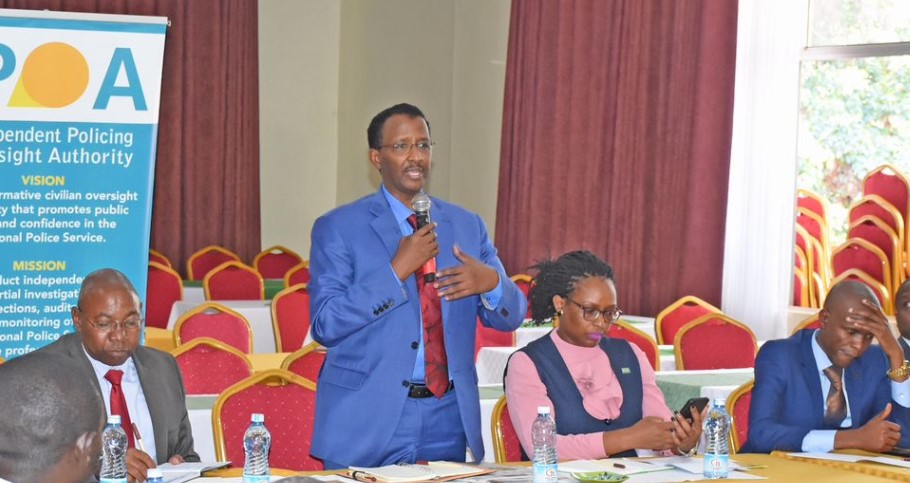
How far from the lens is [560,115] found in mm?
11156

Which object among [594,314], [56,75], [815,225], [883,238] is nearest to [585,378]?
[594,314]

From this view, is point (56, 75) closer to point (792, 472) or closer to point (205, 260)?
point (792, 472)

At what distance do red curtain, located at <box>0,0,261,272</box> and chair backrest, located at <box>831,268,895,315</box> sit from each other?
6275 mm

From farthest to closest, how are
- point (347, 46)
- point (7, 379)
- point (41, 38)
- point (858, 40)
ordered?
1. point (347, 46)
2. point (858, 40)
3. point (41, 38)
4. point (7, 379)

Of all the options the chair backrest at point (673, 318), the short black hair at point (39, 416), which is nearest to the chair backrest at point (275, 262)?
the chair backrest at point (673, 318)

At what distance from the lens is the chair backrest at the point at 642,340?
6.51 metres

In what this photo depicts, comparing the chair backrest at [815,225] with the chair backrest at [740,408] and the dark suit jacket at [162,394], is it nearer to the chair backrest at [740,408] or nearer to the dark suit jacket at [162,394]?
the chair backrest at [740,408]

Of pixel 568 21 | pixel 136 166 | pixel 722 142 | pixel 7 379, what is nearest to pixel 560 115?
pixel 568 21

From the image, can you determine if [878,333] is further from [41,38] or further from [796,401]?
[41,38]

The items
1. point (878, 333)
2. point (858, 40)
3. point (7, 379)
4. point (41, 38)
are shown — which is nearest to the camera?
point (7, 379)

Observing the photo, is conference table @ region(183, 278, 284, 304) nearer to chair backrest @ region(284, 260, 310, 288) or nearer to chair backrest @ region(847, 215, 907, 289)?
chair backrest @ region(284, 260, 310, 288)

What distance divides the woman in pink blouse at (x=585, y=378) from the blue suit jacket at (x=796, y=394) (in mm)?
308

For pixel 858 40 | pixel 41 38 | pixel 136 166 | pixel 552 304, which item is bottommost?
pixel 552 304

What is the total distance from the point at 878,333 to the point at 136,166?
2.62 m
